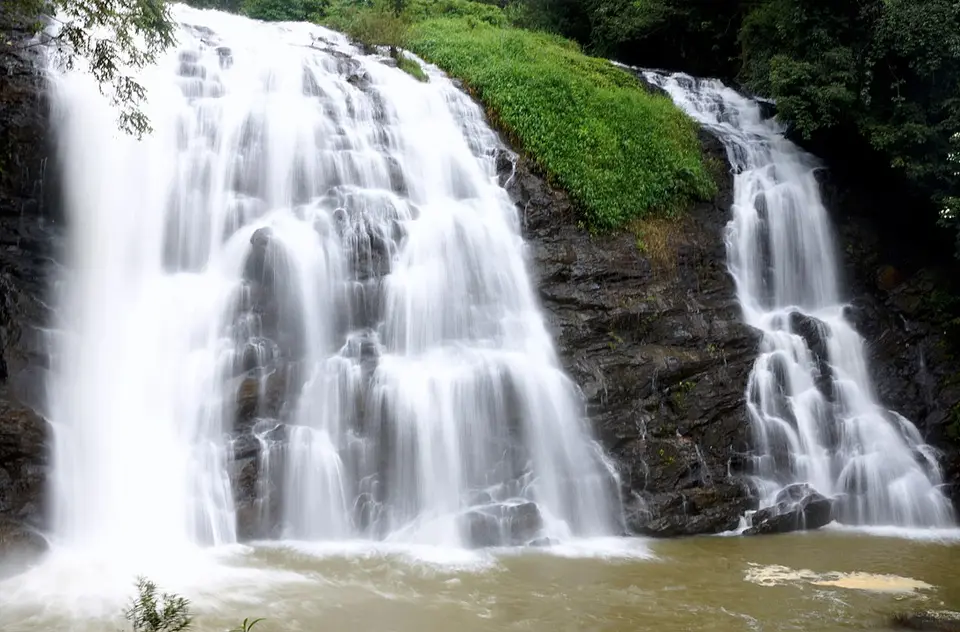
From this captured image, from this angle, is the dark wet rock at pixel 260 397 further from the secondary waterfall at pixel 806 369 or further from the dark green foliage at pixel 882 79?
the dark green foliage at pixel 882 79

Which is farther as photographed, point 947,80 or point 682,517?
point 947,80

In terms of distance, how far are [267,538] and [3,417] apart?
3134 millimetres

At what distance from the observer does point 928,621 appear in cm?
681

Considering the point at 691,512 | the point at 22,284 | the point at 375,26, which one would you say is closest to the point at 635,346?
the point at 691,512

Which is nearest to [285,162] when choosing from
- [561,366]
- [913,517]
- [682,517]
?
[561,366]

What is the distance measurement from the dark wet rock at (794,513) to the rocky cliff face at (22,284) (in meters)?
8.65

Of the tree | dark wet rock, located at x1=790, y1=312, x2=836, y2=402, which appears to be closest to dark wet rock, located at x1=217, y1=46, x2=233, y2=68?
the tree

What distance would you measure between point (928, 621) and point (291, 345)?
7524mm

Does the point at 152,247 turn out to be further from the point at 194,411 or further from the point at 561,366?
the point at 561,366

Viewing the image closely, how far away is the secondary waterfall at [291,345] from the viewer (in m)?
9.09

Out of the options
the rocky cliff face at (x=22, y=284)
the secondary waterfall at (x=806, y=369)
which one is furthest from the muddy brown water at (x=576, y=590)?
the secondary waterfall at (x=806, y=369)

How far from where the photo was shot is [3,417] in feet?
27.8

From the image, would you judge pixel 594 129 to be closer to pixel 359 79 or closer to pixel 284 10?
pixel 359 79

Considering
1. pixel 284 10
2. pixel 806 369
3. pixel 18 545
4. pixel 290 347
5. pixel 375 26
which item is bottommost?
pixel 18 545
